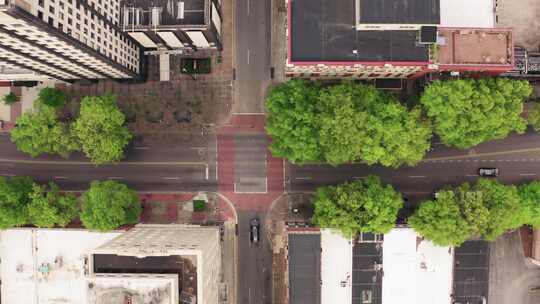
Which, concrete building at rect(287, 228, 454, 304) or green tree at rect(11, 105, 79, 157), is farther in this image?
concrete building at rect(287, 228, 454, 304)

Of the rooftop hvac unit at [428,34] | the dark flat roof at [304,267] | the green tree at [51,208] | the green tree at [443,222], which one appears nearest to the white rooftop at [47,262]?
the green tree at [51,208]

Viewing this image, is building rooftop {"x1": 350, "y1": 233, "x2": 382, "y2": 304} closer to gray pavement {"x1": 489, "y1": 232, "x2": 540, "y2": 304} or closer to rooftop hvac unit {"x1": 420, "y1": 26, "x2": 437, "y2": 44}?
gray pavement {"x1": 489, "y1": 232, "x2": 540, "y2": 304}

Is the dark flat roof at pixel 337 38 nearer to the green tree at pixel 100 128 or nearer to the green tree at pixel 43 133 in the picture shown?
the green tree at pixel 100 128

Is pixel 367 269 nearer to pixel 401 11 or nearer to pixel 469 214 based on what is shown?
pixel 469 214

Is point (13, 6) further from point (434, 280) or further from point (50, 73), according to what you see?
point (434, 280)

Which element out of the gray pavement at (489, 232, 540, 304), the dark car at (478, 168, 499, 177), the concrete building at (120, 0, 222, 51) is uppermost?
the concrete building at (120, 0, 222, 51)

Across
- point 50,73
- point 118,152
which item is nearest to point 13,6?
point 50,73

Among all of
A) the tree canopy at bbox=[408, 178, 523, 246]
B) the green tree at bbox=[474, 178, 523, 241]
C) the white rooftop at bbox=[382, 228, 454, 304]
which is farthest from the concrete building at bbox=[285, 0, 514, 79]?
the white rooftop at bbox=[382, 228, 454, 304]
